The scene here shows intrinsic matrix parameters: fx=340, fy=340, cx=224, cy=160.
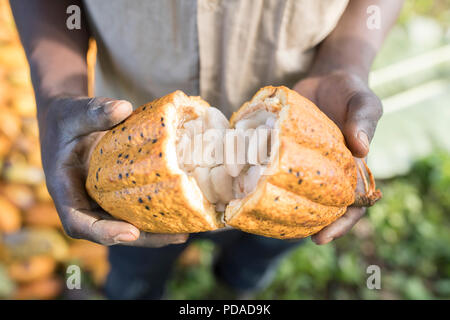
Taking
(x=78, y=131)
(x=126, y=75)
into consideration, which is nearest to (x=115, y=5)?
(x=126, y=75)

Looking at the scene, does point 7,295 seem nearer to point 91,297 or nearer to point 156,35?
point 91,297

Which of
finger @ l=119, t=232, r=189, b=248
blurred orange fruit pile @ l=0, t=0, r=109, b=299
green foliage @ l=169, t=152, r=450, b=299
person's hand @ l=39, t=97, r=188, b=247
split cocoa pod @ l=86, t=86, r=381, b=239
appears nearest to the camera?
split cocoa pod @ l=86, t=86, r=381, b=239

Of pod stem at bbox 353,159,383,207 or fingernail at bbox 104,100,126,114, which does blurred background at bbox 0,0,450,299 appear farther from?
fingernail at bbox 104,100,126,114

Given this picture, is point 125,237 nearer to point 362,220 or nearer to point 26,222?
point 26,222

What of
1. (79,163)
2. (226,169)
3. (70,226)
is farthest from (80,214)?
(226,169)

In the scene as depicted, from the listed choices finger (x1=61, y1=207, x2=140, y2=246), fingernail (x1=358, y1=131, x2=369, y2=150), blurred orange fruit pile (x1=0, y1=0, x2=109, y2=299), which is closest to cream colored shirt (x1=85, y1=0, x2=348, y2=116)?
fingernail (x1=358, y1=131, x2=369, y2=150)
